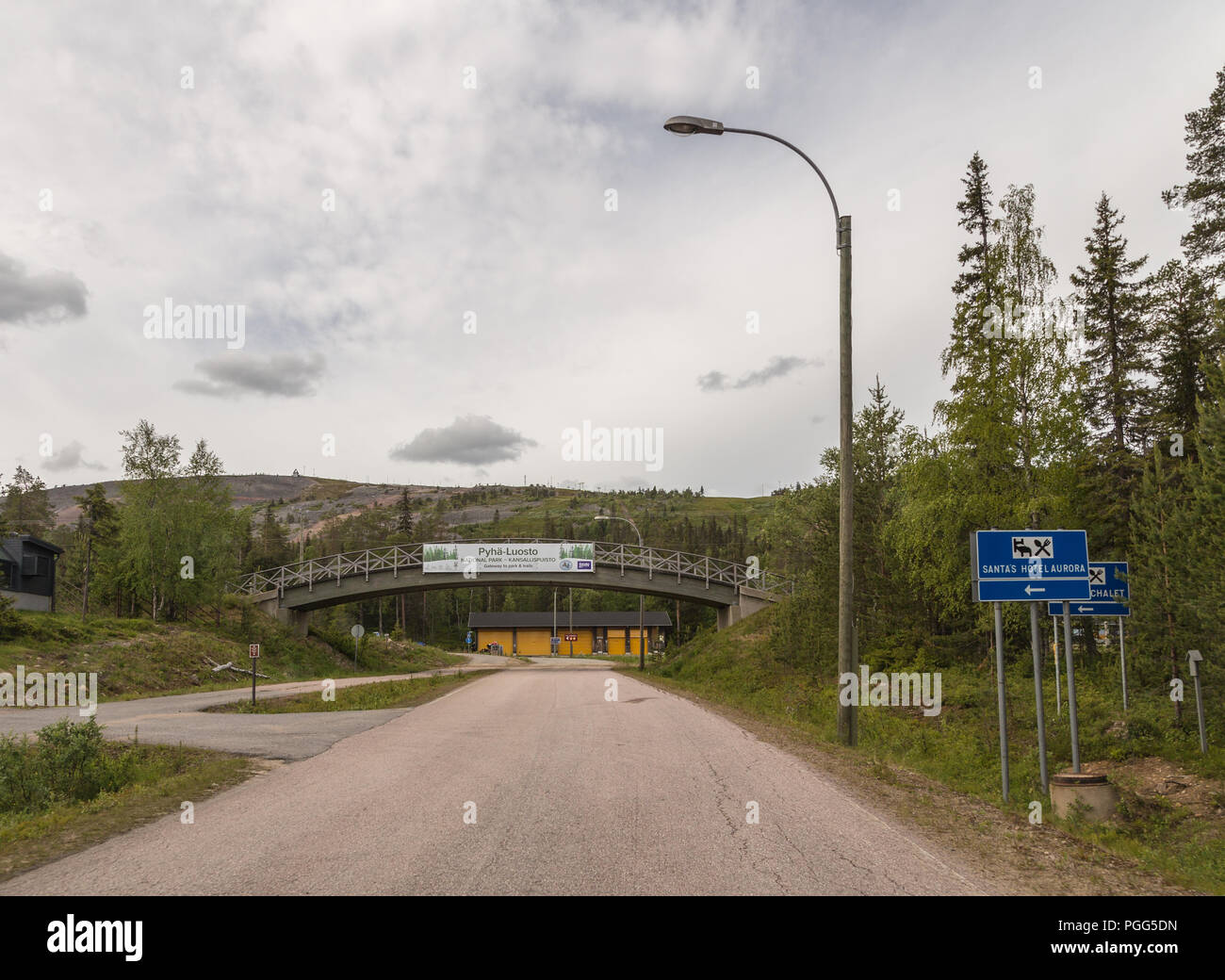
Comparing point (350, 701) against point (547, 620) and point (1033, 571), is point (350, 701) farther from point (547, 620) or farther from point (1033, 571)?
point (547, 620)

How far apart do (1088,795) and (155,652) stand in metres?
34.6

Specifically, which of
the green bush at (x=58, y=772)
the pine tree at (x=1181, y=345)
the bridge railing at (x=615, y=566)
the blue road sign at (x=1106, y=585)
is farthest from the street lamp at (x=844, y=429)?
the bridge railing at (x=615, y=566)

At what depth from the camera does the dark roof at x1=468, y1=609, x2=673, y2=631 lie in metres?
105

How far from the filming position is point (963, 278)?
30.1 metres

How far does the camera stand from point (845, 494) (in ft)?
43.9

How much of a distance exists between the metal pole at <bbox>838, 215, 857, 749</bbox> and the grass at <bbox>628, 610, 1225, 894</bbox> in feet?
1.92

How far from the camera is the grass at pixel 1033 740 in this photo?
830cm

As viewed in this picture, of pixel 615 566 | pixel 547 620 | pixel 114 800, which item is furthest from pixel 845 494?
pixel 547 620

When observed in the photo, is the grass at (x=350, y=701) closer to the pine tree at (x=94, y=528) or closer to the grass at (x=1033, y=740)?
the grass at (x=1033, y=740)

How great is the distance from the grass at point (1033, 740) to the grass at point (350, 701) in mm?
9881

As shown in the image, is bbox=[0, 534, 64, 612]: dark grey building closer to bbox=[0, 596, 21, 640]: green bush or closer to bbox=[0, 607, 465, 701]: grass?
bbox=[0, 607, 465, 701]: grass
